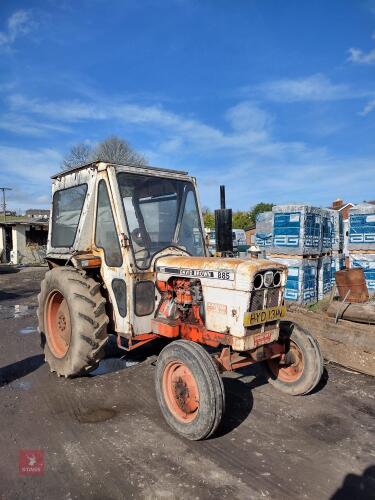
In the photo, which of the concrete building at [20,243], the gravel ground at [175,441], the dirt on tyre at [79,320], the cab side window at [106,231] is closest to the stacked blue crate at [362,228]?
the gravel ground at [175,441]

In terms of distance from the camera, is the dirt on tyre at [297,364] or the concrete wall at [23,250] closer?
the dirt on tyre at [297,364]

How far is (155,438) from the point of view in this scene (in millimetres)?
3633

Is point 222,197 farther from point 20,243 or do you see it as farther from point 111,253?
point 20,243

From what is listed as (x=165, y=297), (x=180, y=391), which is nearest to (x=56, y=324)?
(x=165, y=297)

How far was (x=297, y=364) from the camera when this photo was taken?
454 centimetres

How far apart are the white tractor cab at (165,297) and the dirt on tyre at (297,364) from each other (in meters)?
0.01

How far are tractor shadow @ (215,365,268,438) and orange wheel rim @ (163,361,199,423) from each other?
37cm

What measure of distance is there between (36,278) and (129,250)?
49.5ft

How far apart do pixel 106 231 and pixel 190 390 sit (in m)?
2.05

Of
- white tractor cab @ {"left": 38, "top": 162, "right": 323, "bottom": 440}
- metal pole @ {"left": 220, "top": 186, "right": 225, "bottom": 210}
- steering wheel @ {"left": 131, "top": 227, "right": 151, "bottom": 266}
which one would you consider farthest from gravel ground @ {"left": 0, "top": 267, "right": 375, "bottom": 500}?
metal pole @ {"left": 220, "top": 186, "right": 225, "bottom": 210}

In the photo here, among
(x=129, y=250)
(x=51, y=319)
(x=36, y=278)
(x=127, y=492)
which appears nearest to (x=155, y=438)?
(x=127, y=492)

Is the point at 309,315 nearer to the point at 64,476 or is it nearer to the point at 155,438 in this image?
the point at 155,438

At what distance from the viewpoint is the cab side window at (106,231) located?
173 inches

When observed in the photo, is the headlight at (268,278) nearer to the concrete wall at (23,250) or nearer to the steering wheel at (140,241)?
the steering wheel at (140,241)
